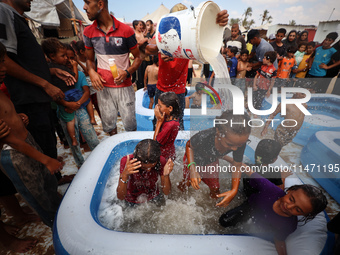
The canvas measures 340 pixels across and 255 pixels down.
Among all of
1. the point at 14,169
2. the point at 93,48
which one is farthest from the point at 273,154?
the point at 93,48

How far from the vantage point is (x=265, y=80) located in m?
4.11

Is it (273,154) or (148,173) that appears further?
(273,154)

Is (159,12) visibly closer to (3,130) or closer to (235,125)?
(235,125)

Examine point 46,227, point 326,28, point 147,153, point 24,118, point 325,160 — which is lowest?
point 46,227

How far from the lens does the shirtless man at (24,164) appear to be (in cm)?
126

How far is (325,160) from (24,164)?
3688 millimetres

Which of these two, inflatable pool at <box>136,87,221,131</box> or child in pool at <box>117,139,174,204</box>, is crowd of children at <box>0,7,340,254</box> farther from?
inflatable pool at <box>136,87,221,131</box>

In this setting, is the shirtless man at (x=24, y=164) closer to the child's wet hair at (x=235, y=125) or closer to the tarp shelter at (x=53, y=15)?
the child's wet hair at (x=235, y=125)

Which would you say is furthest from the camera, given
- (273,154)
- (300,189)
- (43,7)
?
(43,7)

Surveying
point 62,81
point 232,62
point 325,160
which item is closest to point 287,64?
point 232,62

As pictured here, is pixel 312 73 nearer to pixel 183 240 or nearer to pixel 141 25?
pixel 141 25

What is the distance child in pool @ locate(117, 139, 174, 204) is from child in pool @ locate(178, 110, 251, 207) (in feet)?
0.98

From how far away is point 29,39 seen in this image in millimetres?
1595

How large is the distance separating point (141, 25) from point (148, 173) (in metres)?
4.71
